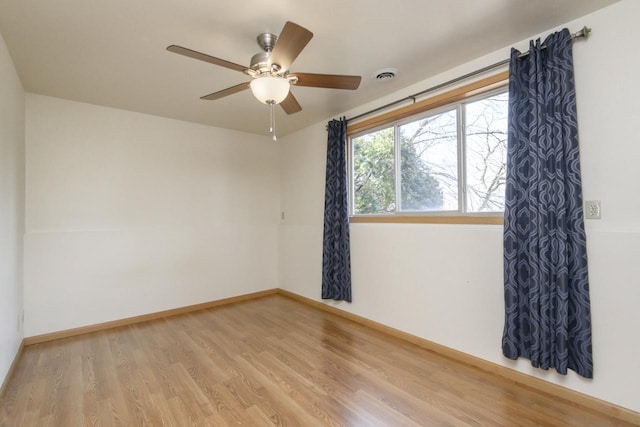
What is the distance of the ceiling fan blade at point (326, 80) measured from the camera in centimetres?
189

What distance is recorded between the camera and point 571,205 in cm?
189

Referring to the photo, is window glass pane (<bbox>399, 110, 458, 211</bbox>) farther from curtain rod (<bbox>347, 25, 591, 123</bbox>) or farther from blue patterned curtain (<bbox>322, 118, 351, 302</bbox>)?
blue patterned curtain (<bbox>322, 118, 351, 302</bbox>)

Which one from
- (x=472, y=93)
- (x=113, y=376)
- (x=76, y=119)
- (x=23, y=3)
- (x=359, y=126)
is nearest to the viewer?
(x=23, y=3)

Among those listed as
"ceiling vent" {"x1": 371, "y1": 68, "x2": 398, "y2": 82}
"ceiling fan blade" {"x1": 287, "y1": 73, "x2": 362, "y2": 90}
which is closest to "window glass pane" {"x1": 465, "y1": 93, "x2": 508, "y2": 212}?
"ceiling vent" {"x1": 371, "y1": 68, "x2": 398, "y2": 82}

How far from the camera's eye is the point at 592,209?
73.7 inches

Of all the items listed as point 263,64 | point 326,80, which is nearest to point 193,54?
point 263,64

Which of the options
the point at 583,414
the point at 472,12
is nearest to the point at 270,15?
the point at 472,12

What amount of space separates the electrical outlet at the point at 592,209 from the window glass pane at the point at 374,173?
60.3 inches

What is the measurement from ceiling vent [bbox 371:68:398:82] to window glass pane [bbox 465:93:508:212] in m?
0.68

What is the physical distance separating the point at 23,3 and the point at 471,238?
3.30 m

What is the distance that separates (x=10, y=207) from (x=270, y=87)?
7.37 ft

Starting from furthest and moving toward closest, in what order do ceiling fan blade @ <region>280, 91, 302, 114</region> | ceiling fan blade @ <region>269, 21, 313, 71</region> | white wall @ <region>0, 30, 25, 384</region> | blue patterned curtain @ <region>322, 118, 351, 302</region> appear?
blue patterned curtain @ <region>322, 118, 351, 302</region> → ceiling fan blade @ <region>280, 91, 302, 114</region> → white wall @ <region>0, 30, 25, 384</region> → ceiling fan blade @ <region>269, 21, 313, 71</region>

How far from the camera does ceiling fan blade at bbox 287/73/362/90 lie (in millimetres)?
1895

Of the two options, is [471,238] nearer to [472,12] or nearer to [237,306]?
[472,12]
